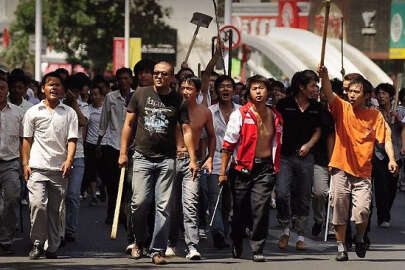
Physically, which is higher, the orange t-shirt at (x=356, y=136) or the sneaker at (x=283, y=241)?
the orange t-shirt at (x=356, y=136)

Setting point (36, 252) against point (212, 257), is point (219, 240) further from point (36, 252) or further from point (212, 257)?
point (36, 252)

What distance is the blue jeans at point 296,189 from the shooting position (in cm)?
1291

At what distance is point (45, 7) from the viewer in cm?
5366

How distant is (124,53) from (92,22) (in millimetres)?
9250

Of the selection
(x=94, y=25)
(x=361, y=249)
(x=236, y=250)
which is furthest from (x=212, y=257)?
(x=94, y=25)

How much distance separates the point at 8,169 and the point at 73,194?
128 cm

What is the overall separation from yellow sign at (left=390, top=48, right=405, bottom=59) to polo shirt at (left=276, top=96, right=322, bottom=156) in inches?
1600

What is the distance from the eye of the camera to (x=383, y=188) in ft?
50.8

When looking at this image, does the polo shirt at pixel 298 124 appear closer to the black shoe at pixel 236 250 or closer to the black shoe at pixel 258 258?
the black shoe at pixel 236 250

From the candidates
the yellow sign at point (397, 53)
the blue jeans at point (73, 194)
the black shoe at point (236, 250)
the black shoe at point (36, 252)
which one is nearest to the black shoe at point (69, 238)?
the blue jeans at point (73, 194)

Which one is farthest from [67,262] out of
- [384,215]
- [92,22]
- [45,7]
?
[45,7]

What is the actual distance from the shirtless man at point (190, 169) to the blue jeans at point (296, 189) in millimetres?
1014

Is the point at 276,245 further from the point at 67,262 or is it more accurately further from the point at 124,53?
the point at 124,53

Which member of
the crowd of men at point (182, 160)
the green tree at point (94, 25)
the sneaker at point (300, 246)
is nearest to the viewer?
the crowd of men at point (182, 160)
